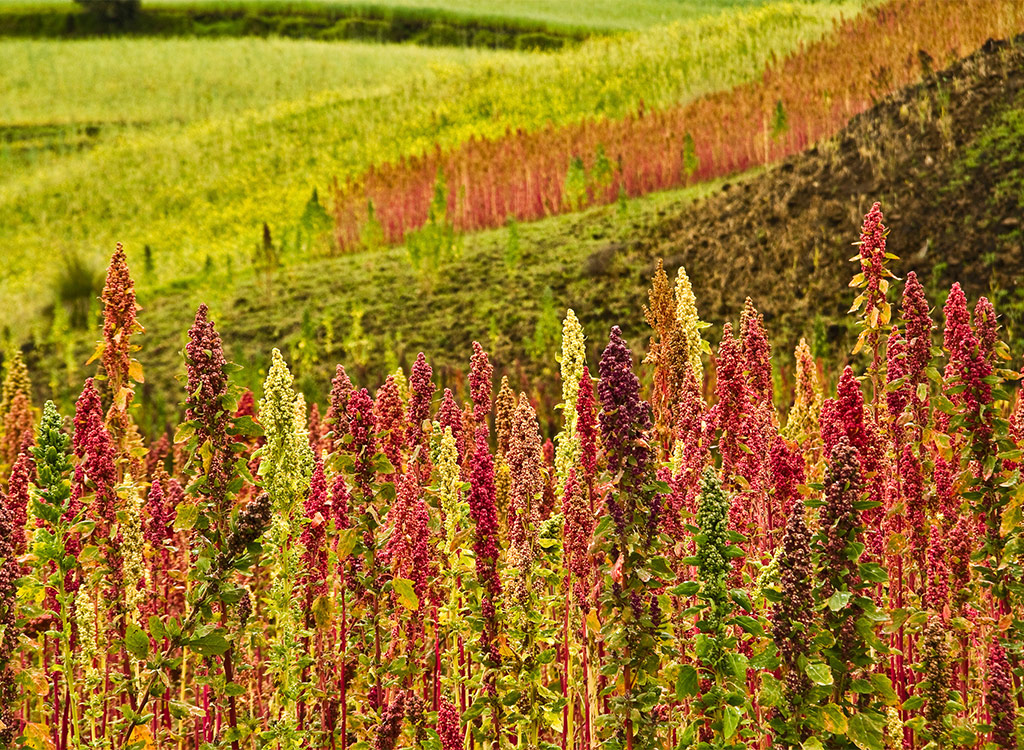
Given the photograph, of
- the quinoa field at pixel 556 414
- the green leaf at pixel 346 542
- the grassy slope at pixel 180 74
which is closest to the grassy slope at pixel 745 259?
the quinoa field at pixel 556 414

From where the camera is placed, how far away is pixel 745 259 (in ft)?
34.9

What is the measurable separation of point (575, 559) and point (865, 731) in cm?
117

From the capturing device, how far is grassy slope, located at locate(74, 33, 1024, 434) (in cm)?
944

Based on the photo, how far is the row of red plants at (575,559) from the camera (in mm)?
2488

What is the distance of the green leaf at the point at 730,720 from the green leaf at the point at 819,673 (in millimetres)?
227

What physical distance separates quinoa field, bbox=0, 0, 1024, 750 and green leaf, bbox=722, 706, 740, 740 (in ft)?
0.04

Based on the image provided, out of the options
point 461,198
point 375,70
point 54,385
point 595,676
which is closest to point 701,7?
point 375,70

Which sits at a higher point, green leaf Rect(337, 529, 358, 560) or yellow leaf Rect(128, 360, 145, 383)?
yellow leaf Rect(128, 360, 145, 383)

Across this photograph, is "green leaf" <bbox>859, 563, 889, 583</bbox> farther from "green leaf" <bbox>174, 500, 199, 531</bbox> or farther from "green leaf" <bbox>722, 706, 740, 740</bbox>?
"green leaf" <bbox>174, 500, 199, 531</bbox>

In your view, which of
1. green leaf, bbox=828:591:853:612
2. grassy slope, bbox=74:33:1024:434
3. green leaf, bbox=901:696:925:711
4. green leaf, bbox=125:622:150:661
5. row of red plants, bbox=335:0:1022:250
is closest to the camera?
green leaf, bbox=828:591:853:612

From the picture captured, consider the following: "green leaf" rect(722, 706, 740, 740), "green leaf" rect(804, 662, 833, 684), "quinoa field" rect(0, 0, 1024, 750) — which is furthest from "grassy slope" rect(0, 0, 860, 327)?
"green leaf" rect(804, 662, 833, 684)

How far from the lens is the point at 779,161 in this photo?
13.1 m

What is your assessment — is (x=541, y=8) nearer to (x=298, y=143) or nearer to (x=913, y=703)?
(x=298, y=143)

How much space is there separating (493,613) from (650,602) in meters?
0.58
